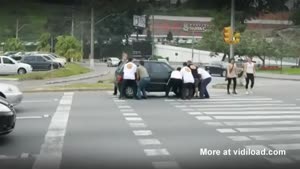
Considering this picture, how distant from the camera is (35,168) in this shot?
6.66 metres

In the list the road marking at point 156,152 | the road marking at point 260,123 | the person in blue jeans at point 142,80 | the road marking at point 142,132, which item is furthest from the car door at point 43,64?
the road marking at point 156,152

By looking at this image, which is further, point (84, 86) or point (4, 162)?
point (84, 86)

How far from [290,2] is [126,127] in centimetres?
872

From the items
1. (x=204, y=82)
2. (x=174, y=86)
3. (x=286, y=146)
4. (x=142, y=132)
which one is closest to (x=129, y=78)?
(x=174, y=86)

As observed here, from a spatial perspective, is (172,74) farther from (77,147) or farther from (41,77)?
(41,77)

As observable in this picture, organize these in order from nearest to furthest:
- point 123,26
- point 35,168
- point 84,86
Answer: point 123,26 < point 35,168 < point 84,86

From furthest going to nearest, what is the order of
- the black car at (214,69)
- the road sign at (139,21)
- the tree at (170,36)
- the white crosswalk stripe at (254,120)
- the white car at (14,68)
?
the white car at (14,68) → the black car at (214,69) → the white crosswalk stripe at (254,120) → the tree at (170,36) → the road sign at (139,21)

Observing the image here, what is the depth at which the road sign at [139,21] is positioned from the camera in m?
2.53

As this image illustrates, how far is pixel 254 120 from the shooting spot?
12.5 metres

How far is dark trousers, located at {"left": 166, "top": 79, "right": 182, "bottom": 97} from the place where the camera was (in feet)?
63.1

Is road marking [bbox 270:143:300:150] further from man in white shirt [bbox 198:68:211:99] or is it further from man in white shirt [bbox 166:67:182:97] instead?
man in white shirt [bbox 198:68:211:99]

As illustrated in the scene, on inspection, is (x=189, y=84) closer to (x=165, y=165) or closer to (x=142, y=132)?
(x=142, y=132)

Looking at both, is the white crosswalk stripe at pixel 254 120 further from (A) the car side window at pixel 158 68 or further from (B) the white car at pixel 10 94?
(B) the white car at pixel 10 94

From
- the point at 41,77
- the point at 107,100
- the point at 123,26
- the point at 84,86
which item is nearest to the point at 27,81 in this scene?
the point at 41,77
